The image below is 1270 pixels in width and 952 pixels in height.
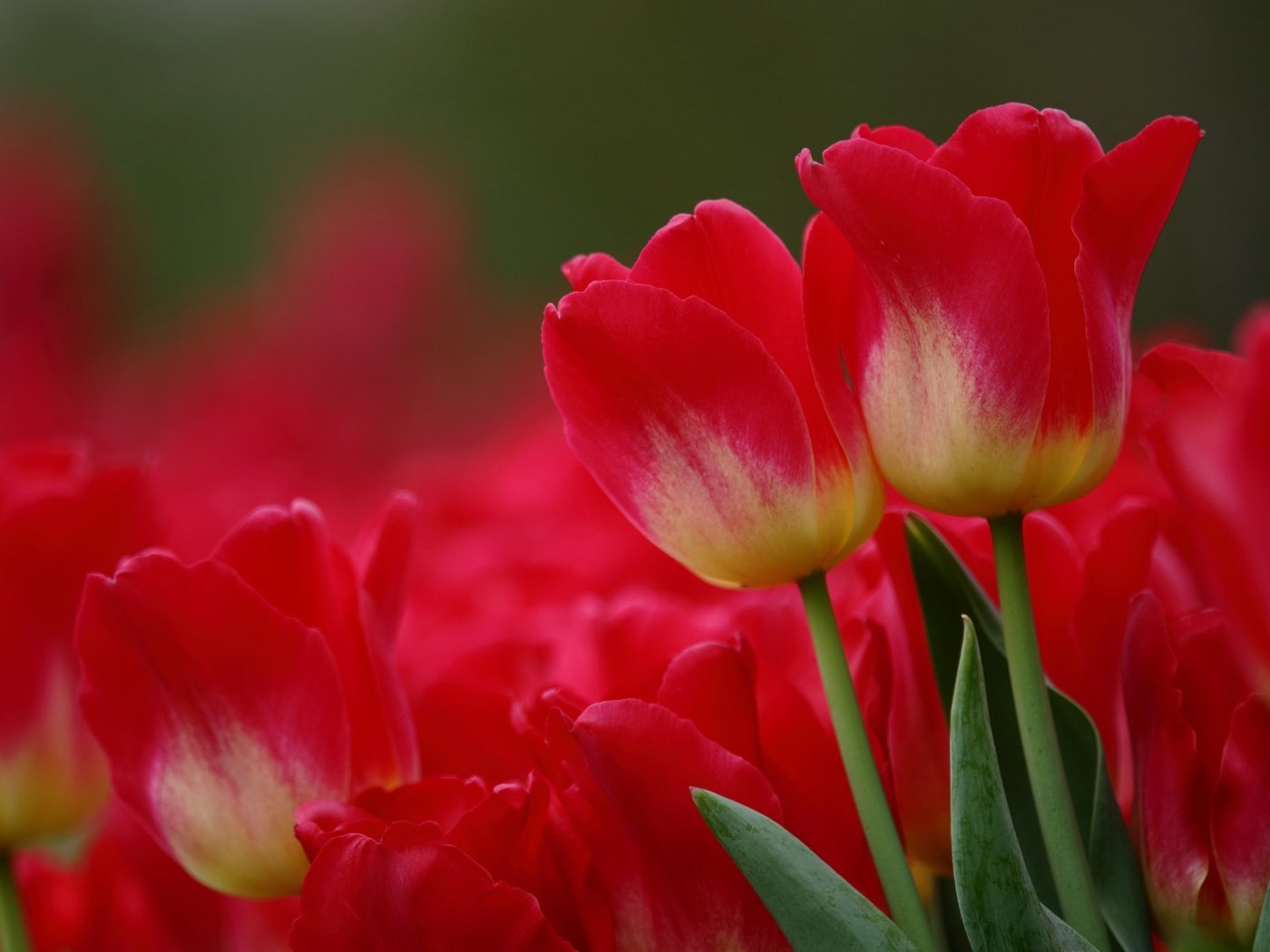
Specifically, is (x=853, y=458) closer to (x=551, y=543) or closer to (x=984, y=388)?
(x=984, y=388)

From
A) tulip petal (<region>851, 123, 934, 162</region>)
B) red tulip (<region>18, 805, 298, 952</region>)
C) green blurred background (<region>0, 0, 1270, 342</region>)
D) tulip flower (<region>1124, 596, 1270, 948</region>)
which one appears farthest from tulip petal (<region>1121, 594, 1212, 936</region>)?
green blurred background (<region>0, 0, 1270, 342</region>)

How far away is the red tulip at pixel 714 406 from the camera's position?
12.8 inches

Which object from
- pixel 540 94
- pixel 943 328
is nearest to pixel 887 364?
pixel 943 328

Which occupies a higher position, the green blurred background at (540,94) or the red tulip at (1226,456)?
the green blurred background at (540,94)

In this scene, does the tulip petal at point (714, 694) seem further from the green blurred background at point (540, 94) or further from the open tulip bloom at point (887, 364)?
the green blurred background at point (540, 94)

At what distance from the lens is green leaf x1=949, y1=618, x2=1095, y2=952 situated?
11.8 inches

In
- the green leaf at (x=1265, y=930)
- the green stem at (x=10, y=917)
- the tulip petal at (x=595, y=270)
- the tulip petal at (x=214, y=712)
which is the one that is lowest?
the green leaf at (x=1265, y=930)

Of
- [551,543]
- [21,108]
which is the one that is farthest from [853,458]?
[21,108]

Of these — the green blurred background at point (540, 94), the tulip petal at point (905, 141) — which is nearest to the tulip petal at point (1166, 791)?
the tulip petal at point (905, 141)

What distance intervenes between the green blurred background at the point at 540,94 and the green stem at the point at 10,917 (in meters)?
2.57

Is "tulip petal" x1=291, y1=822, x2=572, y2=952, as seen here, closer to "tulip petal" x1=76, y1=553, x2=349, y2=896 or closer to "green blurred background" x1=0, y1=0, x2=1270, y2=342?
"tulip petal" x1=76, y1=553, x2=349, y2=896

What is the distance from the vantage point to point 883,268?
0.32 metres

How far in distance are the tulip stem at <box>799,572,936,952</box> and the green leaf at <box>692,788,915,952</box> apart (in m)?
0.01

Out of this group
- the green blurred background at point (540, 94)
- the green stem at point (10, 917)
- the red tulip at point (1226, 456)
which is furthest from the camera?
the green blurred background at point (540, 94)
